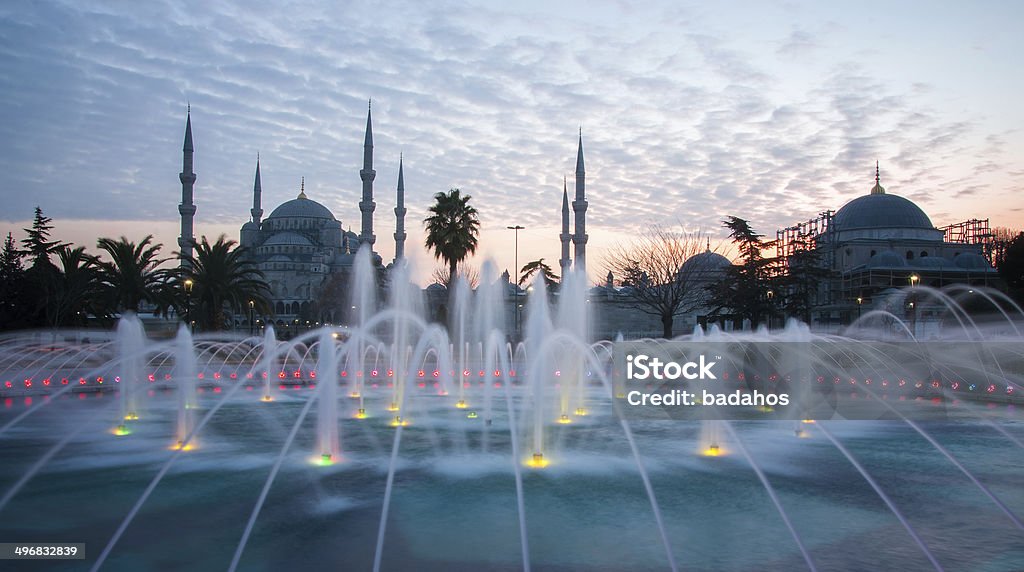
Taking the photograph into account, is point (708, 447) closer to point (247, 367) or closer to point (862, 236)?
point (247, 367)

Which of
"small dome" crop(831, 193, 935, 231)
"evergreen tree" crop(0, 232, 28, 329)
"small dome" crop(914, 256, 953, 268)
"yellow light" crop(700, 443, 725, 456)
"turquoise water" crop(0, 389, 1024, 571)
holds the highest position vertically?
"small dome" crop(831, 193, 935, 231)

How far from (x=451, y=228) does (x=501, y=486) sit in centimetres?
3111

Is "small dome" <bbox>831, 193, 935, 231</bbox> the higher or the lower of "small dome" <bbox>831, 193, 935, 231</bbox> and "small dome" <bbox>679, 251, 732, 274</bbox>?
the higher

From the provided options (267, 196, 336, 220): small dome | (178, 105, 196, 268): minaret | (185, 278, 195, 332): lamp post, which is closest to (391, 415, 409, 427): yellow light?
(185, 278, 195, 332): lamp post

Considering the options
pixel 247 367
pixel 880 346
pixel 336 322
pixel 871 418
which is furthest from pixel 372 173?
pixel 871 418

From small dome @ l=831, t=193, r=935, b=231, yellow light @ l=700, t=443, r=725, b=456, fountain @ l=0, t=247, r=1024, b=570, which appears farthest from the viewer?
small dome @ l=831, t=193, r=935, b=231

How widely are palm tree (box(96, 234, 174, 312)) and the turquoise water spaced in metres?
21.5

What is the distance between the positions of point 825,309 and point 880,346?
31.1m

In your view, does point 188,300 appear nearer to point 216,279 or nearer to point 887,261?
point 216,279

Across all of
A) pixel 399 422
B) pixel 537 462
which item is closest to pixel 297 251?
pixel 399 422

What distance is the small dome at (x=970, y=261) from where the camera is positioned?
62.5 meters

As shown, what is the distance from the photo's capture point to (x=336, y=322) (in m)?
74.1

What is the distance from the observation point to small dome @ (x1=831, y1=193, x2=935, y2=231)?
69000mm

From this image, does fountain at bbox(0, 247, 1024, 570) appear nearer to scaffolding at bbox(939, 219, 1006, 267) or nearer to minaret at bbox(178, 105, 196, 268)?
minaret at bbox(178, 105, 196, 268)
